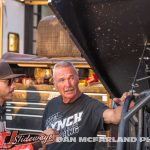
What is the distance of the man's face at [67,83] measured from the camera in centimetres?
267

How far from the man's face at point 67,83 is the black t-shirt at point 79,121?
0.16 feet

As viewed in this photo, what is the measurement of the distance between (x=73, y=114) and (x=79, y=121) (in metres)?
0.07

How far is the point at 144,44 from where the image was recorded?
2002 mm

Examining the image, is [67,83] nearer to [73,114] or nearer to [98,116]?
[73,114]

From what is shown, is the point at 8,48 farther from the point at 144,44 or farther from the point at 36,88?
the point at 144,44

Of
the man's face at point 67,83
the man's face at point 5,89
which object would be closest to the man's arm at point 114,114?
the man's face at point 67,83

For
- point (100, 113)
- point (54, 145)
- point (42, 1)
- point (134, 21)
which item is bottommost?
point (54, 145)

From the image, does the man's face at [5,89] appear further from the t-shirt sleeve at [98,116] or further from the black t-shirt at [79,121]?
the t-shirt sleeve at [98,116]

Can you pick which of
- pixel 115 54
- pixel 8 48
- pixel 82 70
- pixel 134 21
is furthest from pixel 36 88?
pixel 134 21

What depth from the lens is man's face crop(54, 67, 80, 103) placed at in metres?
2.67

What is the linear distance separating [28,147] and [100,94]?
2.46m

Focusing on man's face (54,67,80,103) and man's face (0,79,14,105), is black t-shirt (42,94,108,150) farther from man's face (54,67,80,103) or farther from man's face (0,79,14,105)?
man's face (0,79,14,105)

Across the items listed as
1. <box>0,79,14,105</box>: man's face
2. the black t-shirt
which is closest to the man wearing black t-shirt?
the black t-shirt

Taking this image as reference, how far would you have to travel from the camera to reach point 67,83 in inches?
105
